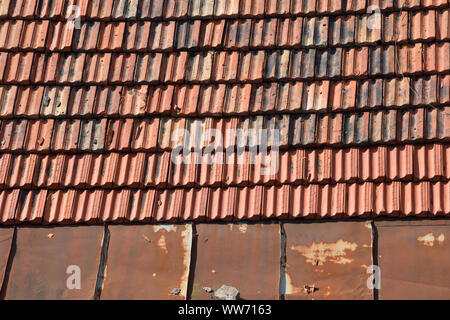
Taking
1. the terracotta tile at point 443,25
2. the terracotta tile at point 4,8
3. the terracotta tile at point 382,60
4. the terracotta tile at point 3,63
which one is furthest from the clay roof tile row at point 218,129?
the terracotta tile at point 4,8

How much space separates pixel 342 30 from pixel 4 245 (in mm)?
3527

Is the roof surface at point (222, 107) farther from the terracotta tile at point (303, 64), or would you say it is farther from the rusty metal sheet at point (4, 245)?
the rusty metal sheet at point (4, 245)

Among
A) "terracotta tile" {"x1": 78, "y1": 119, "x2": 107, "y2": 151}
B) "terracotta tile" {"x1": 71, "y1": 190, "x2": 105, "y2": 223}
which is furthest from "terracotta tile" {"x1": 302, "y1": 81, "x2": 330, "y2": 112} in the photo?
"terracotta tile" {"x1": 71, "y1": 190, "x2": 105, "y2": 223}

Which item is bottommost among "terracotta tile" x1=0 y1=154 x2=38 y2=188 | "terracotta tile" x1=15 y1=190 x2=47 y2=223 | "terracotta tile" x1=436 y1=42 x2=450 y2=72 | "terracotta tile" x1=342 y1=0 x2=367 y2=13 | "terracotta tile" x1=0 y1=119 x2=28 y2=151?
"terracotta tile" x1=15 y1=190 x2=47 y2=223

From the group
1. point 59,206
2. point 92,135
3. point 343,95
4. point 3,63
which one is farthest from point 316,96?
point 3,63

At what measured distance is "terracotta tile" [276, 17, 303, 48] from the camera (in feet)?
26.0

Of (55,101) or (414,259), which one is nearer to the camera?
(414,259)

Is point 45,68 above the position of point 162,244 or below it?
above

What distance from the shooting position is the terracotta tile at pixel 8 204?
293 inches

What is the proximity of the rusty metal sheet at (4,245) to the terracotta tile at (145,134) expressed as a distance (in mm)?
1281

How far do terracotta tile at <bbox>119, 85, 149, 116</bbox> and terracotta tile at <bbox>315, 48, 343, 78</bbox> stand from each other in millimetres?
1563

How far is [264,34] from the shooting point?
8023 mm

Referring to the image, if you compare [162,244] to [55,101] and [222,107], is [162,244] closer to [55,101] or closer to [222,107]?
[222,107]

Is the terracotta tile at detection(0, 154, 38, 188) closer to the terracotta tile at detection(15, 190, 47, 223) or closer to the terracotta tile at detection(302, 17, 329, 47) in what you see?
the terracotta tile at detection(15, 190, 47, 223)
